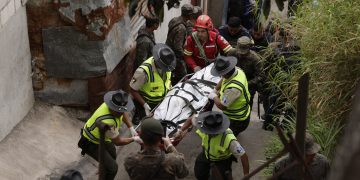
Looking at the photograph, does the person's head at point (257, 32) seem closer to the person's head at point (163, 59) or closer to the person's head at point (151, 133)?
the person's head at point (163, 59)

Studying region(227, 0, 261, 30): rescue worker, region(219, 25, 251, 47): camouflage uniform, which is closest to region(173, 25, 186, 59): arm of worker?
region(219, 25, 251, 47): camouflage uniform

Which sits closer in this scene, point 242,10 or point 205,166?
point 205,166

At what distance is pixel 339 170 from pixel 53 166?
6.12 m

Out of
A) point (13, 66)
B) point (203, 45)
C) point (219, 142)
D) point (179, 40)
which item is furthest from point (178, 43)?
point (219, 142)

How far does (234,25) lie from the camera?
27.5 ft

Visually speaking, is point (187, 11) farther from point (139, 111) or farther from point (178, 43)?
point (139, 111)

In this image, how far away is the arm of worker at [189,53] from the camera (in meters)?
8.04

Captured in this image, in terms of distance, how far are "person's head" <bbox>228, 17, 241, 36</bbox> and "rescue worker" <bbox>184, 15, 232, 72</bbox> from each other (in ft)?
1.15

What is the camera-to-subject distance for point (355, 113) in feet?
3.06

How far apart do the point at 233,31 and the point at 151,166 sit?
4.27 meters

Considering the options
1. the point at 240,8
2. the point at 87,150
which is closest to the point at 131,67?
the point at 87,150

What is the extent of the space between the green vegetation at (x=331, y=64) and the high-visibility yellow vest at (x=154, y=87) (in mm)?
1498

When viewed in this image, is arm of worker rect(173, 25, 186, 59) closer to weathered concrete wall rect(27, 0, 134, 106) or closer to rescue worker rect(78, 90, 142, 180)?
weathered concrete wall rect(27, 0, 134, 106)

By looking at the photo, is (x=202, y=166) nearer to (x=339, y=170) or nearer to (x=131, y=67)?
(x=131, y=67)
